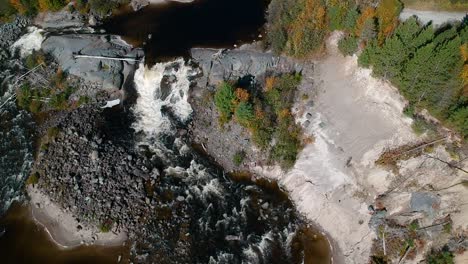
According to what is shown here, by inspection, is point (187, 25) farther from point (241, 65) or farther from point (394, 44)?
point (394, 44)

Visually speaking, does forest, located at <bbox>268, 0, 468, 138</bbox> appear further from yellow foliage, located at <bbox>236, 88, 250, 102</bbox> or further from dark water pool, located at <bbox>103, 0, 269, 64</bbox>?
yellow foliage, located at <bbox>236, 88, 250, 102</bbox>

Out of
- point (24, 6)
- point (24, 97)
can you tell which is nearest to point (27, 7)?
point (24, 6)

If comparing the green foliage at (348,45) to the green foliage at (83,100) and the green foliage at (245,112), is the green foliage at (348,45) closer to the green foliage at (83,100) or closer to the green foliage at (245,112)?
the green foliage at (245,112)

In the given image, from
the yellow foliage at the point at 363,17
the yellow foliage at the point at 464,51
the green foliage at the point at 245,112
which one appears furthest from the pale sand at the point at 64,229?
the yellow foliage at the point at 464,51

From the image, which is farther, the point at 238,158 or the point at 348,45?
the point at 348,45

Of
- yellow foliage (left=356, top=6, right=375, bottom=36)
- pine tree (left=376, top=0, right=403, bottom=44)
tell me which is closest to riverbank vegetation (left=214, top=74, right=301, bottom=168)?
yellow foliage (left=356, top=6, right=375, bottom=36)

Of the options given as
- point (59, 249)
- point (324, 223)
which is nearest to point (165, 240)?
point (59, 249)
